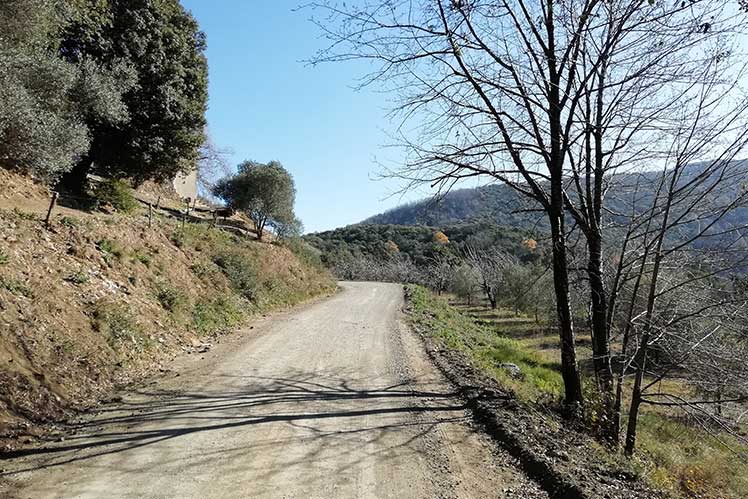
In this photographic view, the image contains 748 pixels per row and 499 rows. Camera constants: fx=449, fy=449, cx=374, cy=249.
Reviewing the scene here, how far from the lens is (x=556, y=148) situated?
7.21 meters

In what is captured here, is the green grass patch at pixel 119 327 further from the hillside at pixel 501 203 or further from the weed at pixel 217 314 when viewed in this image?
the hillside at pixel 501 203

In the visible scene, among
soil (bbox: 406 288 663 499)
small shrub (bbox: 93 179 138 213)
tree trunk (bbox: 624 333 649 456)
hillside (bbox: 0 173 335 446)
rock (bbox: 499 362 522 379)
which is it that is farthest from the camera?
small shrub (bbox: 93 179 138 213)

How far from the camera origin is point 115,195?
16750mm

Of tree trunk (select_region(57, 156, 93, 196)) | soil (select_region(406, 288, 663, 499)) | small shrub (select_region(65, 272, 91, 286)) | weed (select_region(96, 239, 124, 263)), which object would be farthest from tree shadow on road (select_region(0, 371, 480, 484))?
tree trunk (select_region(57, 156, 93, 196))

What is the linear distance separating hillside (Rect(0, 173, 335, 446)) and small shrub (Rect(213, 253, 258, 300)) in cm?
5

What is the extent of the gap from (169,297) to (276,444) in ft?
26.7

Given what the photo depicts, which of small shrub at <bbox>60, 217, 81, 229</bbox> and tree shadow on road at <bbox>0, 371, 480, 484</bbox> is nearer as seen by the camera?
tree shadow on road at <bbox>0, 371, 480, 484</bbox>

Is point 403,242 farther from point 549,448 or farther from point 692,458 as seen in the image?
point 549,448

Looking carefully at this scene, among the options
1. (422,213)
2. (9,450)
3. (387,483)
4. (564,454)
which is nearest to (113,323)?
(9,450)

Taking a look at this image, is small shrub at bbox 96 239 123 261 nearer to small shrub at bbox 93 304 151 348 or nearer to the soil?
small shrub at bbox 93 304 151 348

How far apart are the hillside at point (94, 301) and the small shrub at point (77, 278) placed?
18mm

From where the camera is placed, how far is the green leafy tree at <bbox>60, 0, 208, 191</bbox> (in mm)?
15297

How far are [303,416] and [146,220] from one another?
13043mm

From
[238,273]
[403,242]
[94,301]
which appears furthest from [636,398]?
[403,242]
